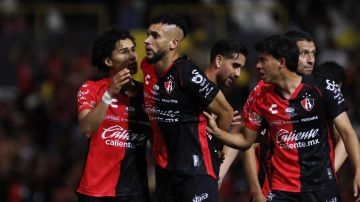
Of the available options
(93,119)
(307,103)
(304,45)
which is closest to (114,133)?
(93,119)

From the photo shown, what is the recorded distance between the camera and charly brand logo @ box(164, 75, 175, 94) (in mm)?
9680

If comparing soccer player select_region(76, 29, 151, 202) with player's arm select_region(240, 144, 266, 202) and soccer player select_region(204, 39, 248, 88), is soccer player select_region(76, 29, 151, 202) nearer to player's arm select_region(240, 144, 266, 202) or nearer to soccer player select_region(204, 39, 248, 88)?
soccer player select_region(204, 39, 248, 88)

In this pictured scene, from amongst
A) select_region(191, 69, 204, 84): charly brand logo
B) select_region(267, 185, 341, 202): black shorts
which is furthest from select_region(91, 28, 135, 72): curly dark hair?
select_region(267, 185, 341, 202): black shorts

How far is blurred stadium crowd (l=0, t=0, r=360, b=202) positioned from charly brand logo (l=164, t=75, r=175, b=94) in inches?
257

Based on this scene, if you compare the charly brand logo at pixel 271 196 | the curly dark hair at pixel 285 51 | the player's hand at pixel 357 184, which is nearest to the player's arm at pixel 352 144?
the player's hand at pixel 357 184

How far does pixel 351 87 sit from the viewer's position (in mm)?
17594

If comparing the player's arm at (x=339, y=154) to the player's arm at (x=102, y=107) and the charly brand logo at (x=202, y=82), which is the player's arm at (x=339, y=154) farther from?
the player's arm at (x=102, y=107)

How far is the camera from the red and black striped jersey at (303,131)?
9.72 m

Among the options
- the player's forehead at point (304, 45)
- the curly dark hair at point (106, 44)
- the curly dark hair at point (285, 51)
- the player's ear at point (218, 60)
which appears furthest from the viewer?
the player's ear at point (218, 60)

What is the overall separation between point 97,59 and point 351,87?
8.11 meters

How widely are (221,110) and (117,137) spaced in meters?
1.05

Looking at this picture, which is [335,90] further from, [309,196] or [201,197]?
[201,197]

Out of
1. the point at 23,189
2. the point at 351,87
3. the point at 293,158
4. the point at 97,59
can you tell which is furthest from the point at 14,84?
the point at 293,158

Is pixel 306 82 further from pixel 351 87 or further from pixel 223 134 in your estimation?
pixel 351 87
